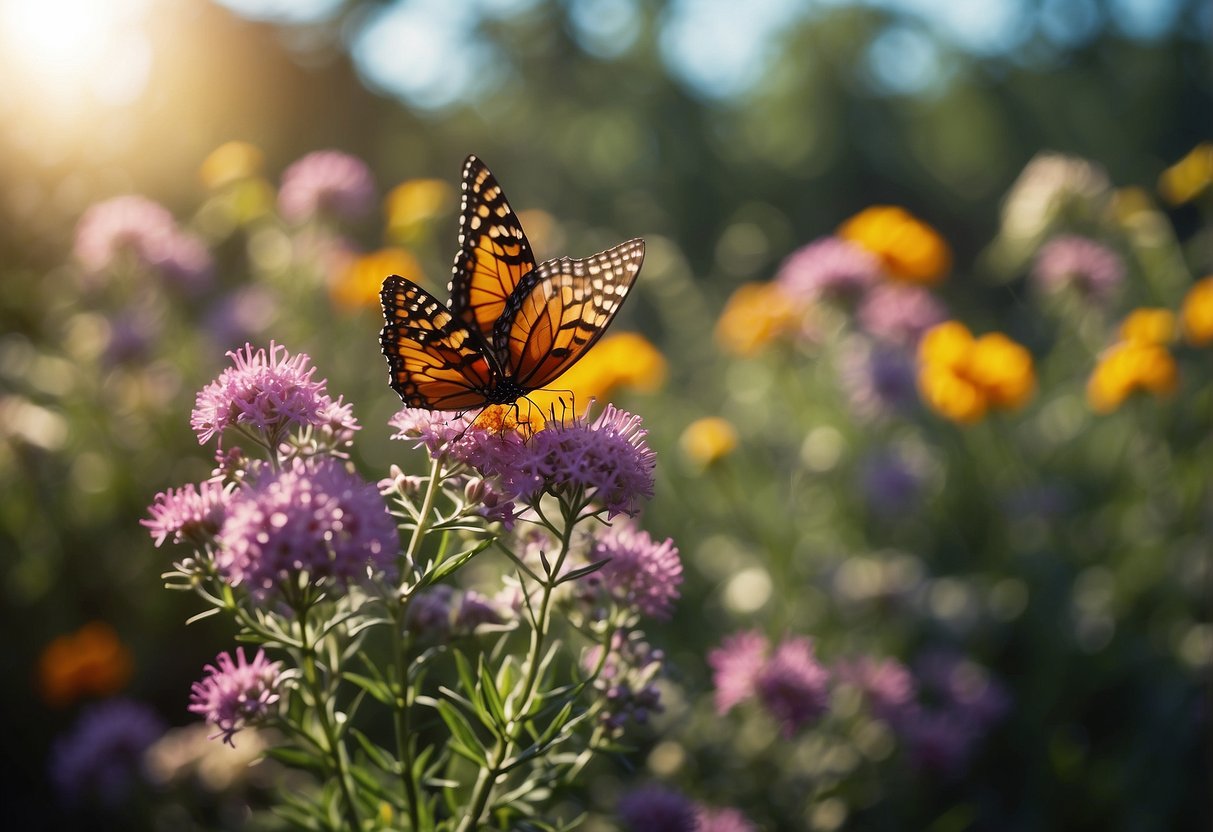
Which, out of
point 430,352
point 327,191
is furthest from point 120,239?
point 430,352

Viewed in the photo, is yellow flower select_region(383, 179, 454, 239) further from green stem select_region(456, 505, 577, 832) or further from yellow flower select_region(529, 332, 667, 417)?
green stem select_region(456, 505, 577, 832)

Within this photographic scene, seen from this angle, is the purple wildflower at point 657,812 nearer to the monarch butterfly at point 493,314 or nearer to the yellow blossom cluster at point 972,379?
the monarch butterfly at point 493,314

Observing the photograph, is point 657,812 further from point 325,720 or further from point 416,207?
point 416,207

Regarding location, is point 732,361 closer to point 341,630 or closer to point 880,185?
point 341,630

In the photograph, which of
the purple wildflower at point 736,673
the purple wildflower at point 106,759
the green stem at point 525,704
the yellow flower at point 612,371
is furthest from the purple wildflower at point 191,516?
the yellow flower at point 612,371

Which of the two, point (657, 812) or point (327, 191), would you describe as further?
point (327, 191)

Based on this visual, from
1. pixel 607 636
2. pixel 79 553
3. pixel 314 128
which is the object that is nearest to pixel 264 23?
pixel 314 128
